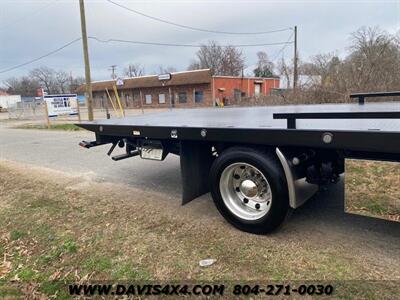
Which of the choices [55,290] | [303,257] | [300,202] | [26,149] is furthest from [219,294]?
[26,149]

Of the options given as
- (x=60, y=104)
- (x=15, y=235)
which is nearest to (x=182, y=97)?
(x=60, y=104)

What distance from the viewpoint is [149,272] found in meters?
2.86

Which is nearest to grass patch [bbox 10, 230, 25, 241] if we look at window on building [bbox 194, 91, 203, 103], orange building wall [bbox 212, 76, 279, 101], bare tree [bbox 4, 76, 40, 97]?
orange building wall [bbox 212, 76, 279, 101]

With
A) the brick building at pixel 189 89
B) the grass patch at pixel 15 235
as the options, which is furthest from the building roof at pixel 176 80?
the grass patch at pixel 15 235

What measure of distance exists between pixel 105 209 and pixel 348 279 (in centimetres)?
320

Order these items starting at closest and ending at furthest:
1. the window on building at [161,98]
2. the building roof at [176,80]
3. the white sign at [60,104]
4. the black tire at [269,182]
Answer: the black tire at [269,182], the white sign at [60,104], the building roof at [176,80], the window on building at [161,98]

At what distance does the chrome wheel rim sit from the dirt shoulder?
0.26m

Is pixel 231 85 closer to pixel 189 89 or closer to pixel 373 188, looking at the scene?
pixel 189 89

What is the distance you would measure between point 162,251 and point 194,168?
1.12m

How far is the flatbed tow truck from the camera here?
8.24 ft

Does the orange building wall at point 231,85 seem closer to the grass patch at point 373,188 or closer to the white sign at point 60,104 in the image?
the white sign at point 60,104

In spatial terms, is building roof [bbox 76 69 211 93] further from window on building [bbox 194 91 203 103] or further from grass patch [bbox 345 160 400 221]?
grass patch [bbox 345 160 400 221]

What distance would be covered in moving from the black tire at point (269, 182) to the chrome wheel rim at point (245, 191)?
47 mm

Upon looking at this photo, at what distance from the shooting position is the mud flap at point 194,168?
3.85 m
